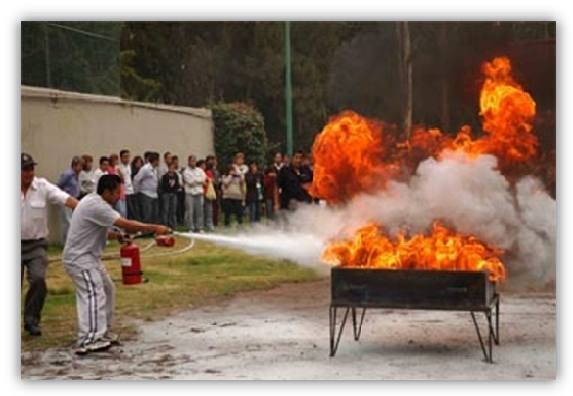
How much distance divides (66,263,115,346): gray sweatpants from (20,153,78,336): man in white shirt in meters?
0.50

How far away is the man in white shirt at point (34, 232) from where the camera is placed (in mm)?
9648

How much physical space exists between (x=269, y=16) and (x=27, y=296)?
3.34 metres

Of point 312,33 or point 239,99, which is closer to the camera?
point 312,33

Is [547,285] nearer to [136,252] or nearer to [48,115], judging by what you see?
[136,252]

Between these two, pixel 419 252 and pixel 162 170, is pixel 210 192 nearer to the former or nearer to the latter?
pixel 162 170

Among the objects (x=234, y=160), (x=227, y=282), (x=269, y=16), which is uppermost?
(x=269, y=16)

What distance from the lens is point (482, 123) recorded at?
9.85 m

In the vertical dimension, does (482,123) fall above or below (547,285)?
above

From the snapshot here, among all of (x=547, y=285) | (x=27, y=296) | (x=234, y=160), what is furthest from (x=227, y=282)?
(x=547, y=285)

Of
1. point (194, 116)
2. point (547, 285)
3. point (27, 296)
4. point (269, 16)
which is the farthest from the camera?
point (194, 116)

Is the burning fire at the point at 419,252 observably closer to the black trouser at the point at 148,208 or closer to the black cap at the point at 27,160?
the black cap at the point at 27,160

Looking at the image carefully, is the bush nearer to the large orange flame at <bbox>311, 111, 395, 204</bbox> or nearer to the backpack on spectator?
the backpack on spectator

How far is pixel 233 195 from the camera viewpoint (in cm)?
1230

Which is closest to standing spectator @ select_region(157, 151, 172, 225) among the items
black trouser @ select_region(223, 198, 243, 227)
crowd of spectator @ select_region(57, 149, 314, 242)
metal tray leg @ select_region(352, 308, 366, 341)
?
crowd of spectator @ select_region(57, 149, 314, 242)
